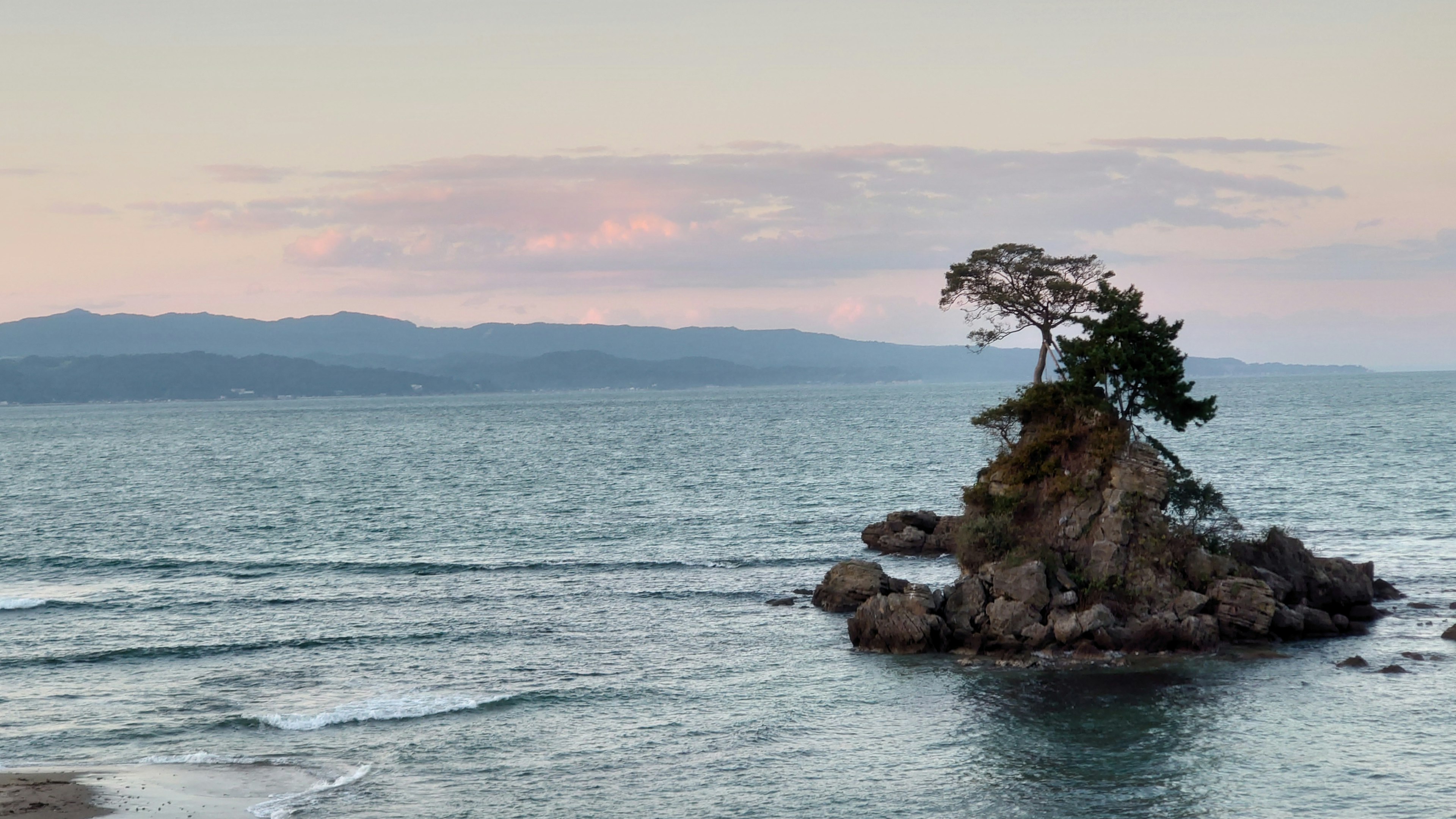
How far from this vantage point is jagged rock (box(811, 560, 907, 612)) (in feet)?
178

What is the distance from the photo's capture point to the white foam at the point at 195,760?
36.1 meters

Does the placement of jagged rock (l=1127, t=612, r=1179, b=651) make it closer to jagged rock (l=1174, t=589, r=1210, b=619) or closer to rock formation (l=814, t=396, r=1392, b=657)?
rock formation (l=814, t=396, r=1392, b=657)

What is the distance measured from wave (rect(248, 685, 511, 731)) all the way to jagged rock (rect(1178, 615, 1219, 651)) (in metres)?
26.4

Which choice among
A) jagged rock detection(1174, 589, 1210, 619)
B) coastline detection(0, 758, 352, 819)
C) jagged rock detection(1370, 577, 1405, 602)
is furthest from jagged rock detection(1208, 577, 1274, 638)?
coastline detection(0, 758, 352, 819)

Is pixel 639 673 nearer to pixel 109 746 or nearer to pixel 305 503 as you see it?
pixel 109 746

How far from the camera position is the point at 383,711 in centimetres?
4097

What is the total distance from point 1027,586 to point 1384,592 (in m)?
18.5

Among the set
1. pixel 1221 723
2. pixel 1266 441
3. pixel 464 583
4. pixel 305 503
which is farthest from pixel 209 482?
pixel 1266 441

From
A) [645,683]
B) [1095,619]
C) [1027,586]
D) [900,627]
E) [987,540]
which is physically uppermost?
[987,540]

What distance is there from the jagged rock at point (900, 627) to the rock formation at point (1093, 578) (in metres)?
0.05

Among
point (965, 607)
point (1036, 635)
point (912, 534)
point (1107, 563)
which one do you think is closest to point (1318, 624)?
point (1107, 563)

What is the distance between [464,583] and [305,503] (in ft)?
143

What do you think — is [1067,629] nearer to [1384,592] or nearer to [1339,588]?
[1339,588]

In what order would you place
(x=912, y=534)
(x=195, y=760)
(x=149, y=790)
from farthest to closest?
(x=912, y=534), (x=195, y=760), (x=149, y=790)
